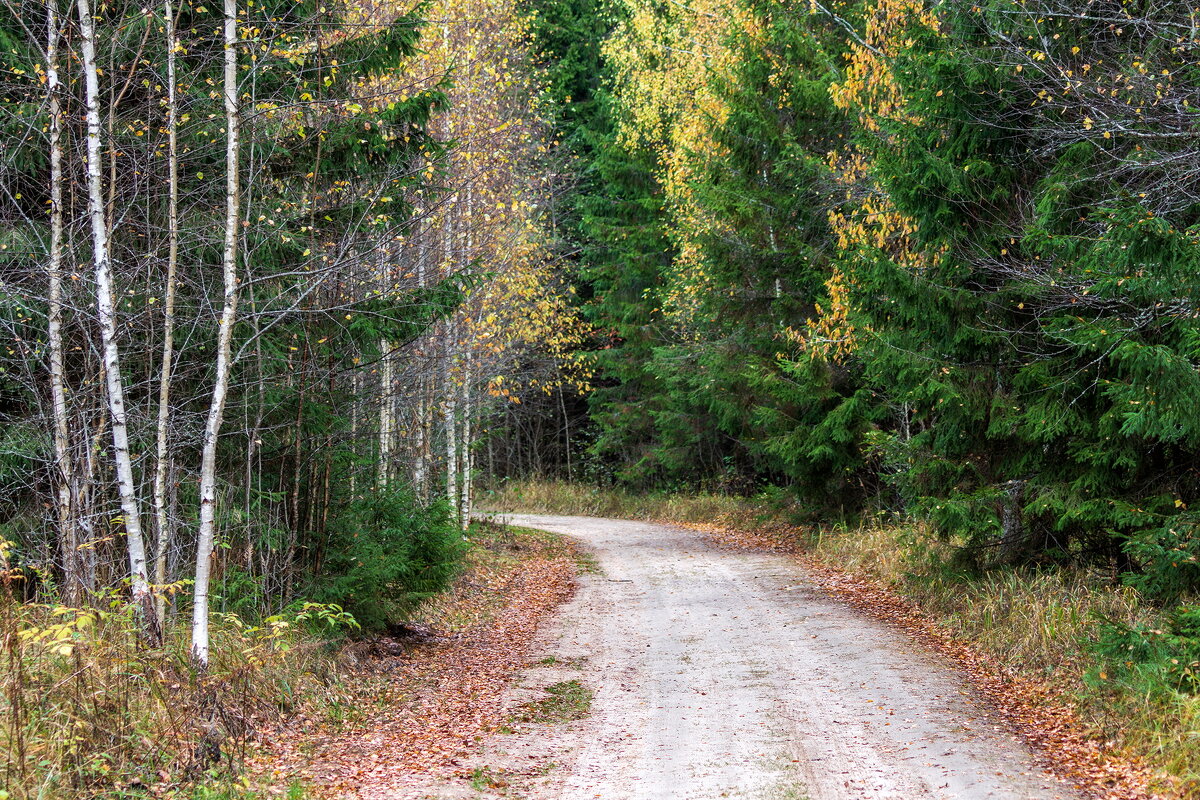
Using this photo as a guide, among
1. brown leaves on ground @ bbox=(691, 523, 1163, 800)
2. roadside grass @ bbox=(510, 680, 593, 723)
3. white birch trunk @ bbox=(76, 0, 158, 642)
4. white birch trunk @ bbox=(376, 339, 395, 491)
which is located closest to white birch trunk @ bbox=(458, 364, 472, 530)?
white birch trunk @ bbox=(376, 339, 395, 491)

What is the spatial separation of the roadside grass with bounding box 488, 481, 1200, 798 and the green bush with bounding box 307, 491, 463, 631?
18.3 ft

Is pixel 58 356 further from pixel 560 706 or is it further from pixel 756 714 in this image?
pixel 756 714

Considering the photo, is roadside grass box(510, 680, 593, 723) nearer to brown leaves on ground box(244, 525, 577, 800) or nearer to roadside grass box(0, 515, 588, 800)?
brown leaves on ground box(244, 525, 577, 800)

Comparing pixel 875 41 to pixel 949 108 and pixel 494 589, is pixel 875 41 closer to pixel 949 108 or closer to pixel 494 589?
pixel 949 108

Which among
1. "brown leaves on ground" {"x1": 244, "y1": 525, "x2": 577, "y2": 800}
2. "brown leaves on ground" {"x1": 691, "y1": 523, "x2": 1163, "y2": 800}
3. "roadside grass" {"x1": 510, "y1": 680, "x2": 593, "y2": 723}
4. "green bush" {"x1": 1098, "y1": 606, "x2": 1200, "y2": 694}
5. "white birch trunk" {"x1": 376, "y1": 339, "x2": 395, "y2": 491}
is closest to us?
"brown leaves on ground" {"x1": 691, "y1": 523, "x2": 1163, "y2": 800}

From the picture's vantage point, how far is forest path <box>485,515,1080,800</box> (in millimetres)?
5934

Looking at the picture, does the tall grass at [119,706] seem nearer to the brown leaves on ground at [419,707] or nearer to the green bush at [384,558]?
the brown leaves on ground at [419,707]

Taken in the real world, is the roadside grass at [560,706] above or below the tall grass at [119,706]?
below

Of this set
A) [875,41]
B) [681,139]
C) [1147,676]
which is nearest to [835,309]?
[875,41]

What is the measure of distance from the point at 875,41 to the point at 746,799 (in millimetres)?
11858

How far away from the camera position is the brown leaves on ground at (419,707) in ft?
20.3

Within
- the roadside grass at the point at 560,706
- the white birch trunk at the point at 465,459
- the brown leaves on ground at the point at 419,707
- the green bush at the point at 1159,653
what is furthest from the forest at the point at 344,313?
the white birch trunk at the point at 465,459

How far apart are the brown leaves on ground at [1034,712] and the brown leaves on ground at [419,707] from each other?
3945 mm

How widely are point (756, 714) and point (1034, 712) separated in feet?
6.96
